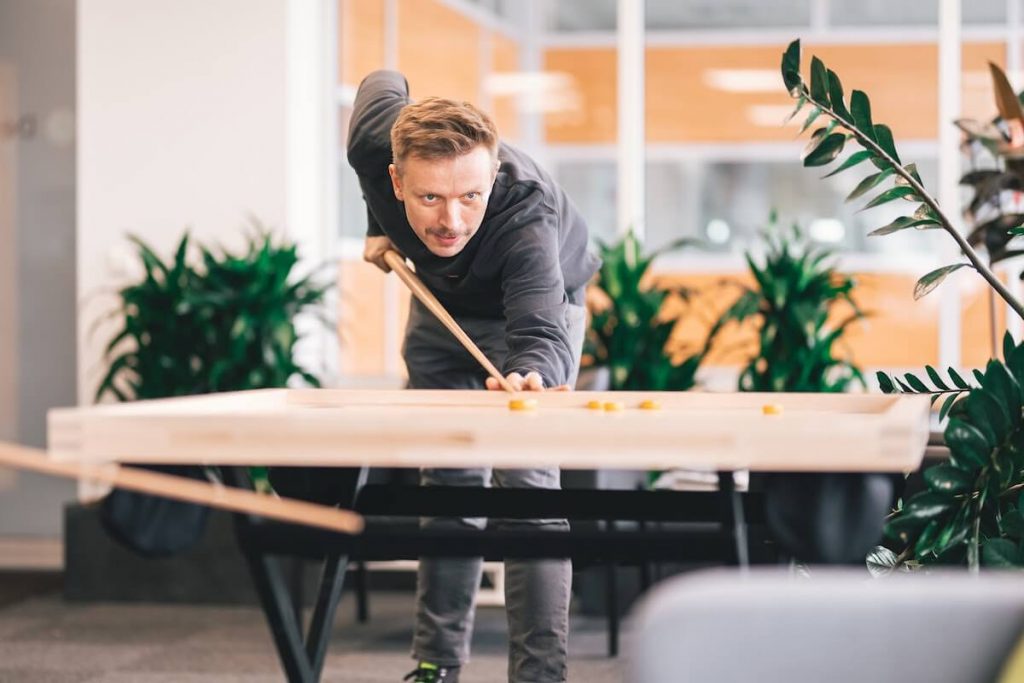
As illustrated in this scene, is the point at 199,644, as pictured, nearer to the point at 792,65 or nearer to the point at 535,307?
the point at 535,307

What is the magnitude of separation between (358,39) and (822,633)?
4538 millimetres

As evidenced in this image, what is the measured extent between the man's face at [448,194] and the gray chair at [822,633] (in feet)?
4.22

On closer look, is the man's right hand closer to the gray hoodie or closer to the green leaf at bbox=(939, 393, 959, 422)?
the gray hoodie

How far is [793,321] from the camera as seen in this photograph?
14.2 feet

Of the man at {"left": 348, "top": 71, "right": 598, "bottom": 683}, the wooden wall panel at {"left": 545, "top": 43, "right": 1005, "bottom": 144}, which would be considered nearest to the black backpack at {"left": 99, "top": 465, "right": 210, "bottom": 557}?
the man at {"left": 348, "top": 71, "right": 598, "bottom": 683}

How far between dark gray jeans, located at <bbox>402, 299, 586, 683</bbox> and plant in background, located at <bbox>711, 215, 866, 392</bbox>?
5.13 feet

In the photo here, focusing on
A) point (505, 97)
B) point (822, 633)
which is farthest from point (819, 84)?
point (505, 97)

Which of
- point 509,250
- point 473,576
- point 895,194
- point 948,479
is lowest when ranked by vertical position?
point 473,576

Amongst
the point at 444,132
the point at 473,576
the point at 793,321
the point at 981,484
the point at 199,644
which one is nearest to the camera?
the point at 981,484

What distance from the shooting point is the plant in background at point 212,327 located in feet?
14.5

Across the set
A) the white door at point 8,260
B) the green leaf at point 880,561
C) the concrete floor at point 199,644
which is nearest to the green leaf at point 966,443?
the green leaf at point 880,561

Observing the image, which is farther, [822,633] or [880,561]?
[880,561]

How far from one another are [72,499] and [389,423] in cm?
428

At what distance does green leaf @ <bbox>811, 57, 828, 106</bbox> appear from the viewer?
2455 mm
